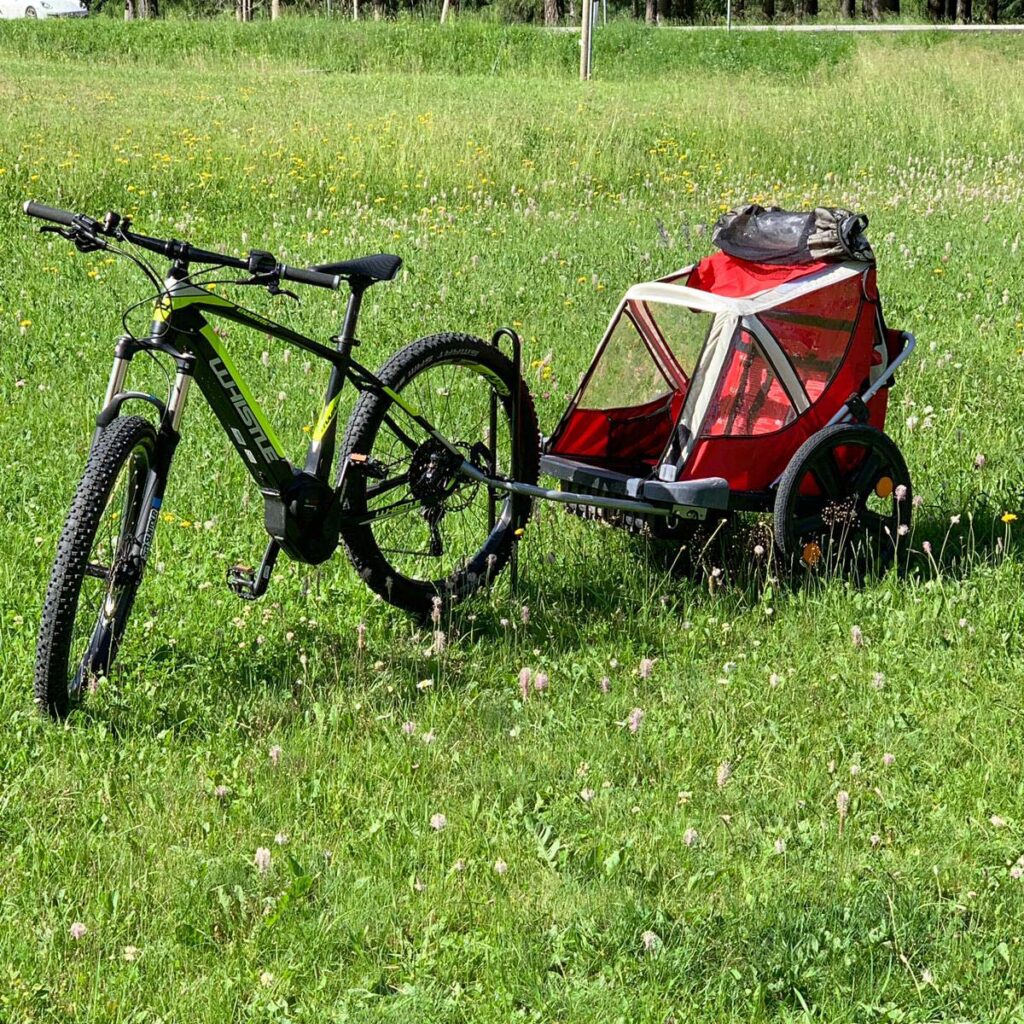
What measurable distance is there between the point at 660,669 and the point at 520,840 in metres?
1.11

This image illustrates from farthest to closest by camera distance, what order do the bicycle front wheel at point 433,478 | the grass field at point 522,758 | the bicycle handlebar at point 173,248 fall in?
the bicycle front wheel at point 433,478, the bicycle handlebar at point 173,248, the grass field at point 522,758

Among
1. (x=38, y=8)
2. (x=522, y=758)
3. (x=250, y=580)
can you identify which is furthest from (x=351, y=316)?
(x=38, y=8)

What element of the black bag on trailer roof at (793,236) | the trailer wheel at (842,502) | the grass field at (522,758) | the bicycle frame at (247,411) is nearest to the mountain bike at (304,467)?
the bicycle frame at (247,411)

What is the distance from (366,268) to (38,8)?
48770 mm

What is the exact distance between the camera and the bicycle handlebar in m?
3.96

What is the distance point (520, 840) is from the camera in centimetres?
375

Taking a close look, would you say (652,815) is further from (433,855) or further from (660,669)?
(660,669)

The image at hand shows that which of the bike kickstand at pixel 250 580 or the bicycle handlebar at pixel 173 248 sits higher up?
the bicycle handlebar at pixel 173 248

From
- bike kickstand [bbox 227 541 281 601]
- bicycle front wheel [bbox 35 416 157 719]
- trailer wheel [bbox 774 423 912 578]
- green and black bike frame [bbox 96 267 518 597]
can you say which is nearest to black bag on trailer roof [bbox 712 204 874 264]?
trailer wheel [bbox 774 423 912 578]

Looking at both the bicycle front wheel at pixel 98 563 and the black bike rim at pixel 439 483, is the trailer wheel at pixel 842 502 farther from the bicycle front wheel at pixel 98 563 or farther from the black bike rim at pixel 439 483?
the bicycle front wheel at pixel 98 563

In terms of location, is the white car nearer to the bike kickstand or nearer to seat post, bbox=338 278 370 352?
seat post, bbox=338 278 370 352

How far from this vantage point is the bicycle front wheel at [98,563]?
398 cm

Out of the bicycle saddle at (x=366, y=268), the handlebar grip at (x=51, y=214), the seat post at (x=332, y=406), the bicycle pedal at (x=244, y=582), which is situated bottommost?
the bicycle pedal at (x=244, y=582)

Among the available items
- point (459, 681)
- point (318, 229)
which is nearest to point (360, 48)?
point (318, 229)
